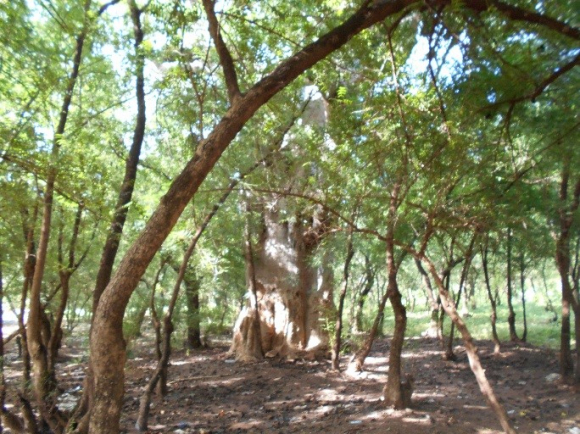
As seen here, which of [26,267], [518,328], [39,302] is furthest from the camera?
[518,328]

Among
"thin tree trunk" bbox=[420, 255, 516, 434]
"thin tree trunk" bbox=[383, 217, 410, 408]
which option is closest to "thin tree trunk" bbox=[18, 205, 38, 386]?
"thin tree trunk" bbox=[383, 217, 410, 408]

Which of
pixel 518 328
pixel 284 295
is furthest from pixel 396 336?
pixel 518 328

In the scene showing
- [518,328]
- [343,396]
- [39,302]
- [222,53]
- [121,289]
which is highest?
[222,53]

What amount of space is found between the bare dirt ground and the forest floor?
16 mm

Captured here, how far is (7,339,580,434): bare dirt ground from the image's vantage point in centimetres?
673

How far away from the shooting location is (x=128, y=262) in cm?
359

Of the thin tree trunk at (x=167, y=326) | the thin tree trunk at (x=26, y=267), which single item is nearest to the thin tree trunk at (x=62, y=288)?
the thin tree trunk at (x=26, y=267)

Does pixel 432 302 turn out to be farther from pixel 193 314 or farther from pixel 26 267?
pixel 26 267

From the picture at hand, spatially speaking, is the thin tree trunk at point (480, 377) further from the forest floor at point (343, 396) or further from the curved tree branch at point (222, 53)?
the curved tree branch at point (222, 53)

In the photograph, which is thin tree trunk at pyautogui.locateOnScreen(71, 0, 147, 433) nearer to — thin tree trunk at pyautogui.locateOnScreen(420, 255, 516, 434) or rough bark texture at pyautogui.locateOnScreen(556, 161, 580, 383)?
thin tree trunk at pyautogui.locateOnScreen(420, 255, 516, 434)

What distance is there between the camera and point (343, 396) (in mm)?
8656

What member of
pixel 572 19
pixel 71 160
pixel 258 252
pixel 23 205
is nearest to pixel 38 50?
pixel 71 160

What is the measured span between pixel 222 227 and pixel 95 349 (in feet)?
20.8

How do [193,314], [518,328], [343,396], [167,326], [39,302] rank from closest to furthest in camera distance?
[39,302]
[167,326]
[343,396]
[193,314]
[518,328]
